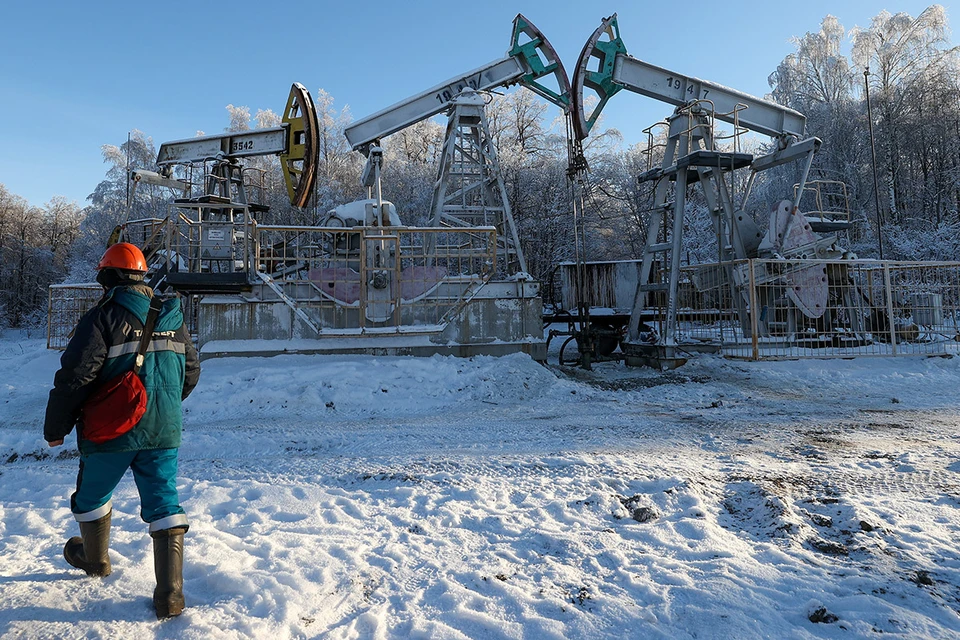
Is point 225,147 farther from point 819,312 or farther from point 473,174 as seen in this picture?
point 819,312

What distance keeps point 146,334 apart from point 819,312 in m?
10.7

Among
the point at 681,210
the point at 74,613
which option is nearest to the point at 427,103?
the point at 681,210

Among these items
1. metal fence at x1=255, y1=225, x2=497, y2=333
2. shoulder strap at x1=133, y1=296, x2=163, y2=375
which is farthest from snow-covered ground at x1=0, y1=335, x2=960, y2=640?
metal fence at x1=255, y1=225, x2=497, y2=333

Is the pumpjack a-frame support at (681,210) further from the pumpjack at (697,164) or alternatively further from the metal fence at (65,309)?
the metal fence at (65,309)

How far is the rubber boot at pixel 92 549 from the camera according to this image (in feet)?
8.00

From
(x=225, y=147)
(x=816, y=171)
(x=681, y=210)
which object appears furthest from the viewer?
(x=816, y=171)

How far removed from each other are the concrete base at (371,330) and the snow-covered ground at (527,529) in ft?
8.28

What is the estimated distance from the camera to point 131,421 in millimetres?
2221

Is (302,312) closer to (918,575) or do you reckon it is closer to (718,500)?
(718,500)

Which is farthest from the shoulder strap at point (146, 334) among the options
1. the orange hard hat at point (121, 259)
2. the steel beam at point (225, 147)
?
the steel beam at point (225, 147)

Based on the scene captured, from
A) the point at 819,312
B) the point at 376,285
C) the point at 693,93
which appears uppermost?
the point at 693,93

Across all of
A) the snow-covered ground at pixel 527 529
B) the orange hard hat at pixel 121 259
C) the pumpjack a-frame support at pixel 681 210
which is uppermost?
the pumpjack a-frame support at pixel 681 210

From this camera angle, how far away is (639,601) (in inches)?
92.7

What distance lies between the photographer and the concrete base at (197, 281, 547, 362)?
29.8 ft
